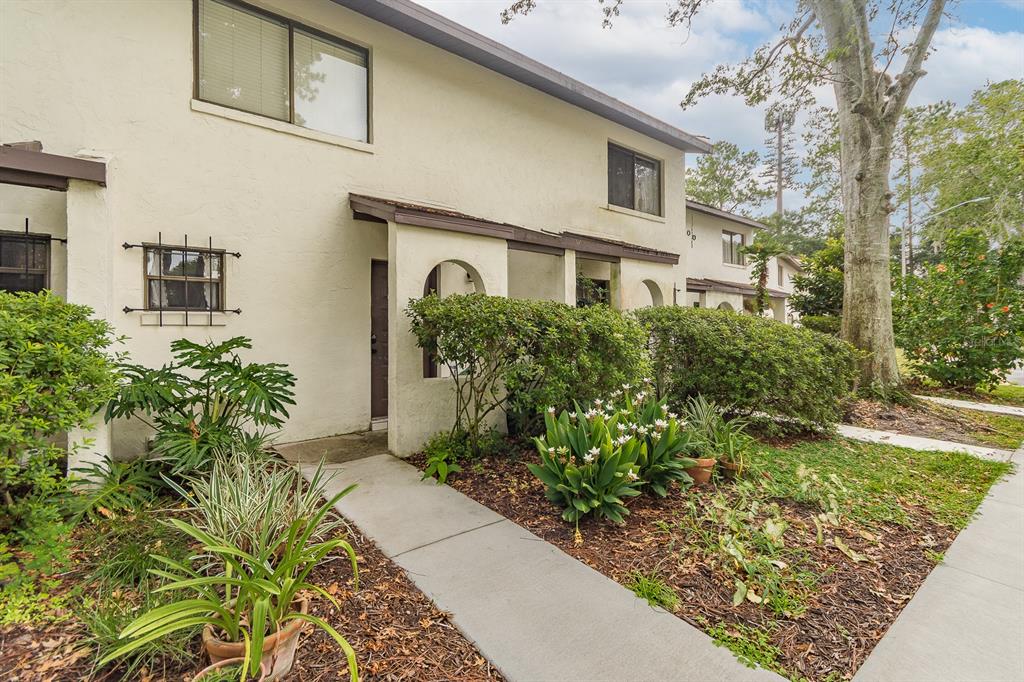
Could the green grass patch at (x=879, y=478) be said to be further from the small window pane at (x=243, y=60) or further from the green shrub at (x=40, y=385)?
the small window pane at (x=243, y=60)

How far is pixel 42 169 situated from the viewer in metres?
3.85

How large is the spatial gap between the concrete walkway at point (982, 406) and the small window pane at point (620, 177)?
746 centimetres

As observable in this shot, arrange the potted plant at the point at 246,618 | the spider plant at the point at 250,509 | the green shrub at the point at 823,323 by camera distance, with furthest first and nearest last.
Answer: the green shrub at the point at 823,323 → the spider plant at the point at 250,509 → the potted plant at the point at 246,618

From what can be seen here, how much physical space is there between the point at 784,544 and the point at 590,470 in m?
1.48

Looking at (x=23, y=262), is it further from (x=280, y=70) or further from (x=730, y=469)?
(x=730, y=469)

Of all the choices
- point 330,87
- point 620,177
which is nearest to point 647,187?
point 620,177

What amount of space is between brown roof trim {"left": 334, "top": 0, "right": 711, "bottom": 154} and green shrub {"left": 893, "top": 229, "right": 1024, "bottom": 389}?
20.8ft

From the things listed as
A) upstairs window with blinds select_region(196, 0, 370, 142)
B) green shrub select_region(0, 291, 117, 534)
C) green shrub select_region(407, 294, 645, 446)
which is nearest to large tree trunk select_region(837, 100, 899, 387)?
green shrub select_region(407, 294, 645, 446)

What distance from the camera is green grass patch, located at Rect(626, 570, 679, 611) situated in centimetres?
276

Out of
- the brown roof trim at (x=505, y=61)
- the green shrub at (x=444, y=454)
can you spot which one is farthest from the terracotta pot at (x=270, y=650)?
the brown roof trim at (x=505, y=61)

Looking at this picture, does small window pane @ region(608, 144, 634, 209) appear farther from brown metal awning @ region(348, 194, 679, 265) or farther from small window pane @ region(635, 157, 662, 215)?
brown metal awning @ region(348, 194, 679, 265)

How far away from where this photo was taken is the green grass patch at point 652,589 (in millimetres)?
2758

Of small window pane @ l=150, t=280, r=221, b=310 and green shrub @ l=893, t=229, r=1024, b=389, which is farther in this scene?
green shrub @ l=893, t=229, r=1024, b=389

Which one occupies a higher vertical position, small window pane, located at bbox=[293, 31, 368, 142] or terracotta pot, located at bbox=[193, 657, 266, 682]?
small window pane, located at bbox=[293, 31, 368, 142]
